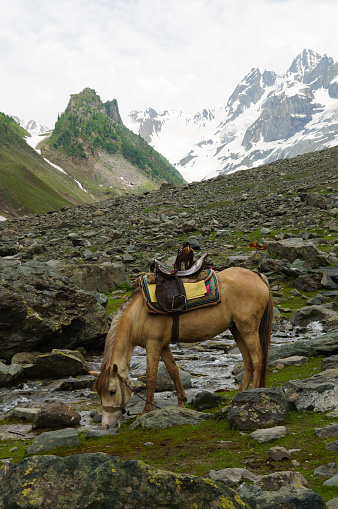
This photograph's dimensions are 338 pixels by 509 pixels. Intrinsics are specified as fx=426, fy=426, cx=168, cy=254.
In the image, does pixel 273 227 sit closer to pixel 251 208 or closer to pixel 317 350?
pixel 251 208

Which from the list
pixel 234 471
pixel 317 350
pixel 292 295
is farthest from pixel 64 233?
pixel 234 471

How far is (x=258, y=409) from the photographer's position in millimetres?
7172

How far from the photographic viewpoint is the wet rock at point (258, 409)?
7.07 m

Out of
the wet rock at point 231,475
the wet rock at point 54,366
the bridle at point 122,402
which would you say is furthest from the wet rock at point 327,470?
the wet rock at point 54,366

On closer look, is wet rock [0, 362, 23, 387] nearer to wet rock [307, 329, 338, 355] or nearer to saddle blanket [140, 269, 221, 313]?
saddle blanket [140, 269, 221, 313]

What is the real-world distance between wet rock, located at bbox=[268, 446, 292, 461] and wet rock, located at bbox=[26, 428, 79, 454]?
338 centimetres

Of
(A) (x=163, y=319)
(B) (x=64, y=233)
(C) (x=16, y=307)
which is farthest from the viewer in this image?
(B) (x=64, y=233)

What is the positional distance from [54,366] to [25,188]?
147 m

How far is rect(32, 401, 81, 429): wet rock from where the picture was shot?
8617 millimetres

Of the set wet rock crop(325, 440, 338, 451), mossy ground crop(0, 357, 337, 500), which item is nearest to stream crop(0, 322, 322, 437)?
mossy ground crop(0, 357, 337, 500)

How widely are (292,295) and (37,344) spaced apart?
1185 cm

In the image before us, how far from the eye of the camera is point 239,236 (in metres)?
32.1

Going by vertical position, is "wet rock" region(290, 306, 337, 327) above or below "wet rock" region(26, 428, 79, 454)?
below

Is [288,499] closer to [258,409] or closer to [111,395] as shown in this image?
[258,409]
